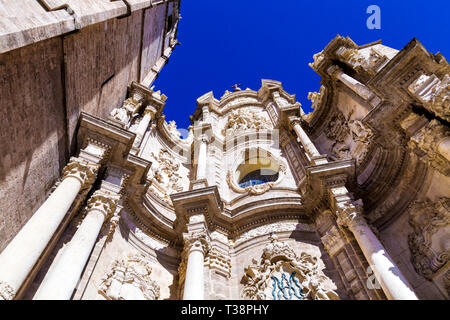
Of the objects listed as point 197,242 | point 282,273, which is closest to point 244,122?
point 197,242

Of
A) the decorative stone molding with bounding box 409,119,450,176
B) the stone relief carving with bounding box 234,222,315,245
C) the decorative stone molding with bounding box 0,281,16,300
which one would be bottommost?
the decorative stone molding with bounding box 0,281,16,300

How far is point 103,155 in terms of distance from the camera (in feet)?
32.4

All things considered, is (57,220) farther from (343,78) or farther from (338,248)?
(343,78)

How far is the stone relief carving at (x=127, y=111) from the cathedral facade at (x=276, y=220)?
0.41ft

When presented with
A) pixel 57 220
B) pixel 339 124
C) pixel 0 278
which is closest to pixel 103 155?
pixel 57 220

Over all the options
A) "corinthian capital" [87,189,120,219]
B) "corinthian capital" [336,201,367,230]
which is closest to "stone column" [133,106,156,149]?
"corinthian capital" [87,189,120,219]

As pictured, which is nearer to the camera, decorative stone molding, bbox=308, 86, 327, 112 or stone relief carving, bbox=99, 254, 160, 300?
stone relief carving, bbox=99, 254, 160, 300

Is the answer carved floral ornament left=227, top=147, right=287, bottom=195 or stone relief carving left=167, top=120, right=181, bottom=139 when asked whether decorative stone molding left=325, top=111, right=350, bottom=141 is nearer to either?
carved floral ornament left=227, top=147, right=287, bottom=195

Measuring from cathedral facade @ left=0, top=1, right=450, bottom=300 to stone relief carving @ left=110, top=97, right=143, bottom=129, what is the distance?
0.12 meters

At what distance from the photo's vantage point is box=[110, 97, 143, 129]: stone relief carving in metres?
13.5

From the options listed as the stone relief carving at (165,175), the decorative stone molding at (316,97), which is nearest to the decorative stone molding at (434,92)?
the decorative stone molding at (316,97)

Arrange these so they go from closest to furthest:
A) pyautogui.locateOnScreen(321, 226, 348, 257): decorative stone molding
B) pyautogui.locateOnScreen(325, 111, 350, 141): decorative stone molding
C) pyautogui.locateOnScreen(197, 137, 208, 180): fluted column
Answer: pyautogui.locateOnScreen(321, 226, 348, 257): decorative stone molding, pyautogui.locateOnScreen(197, 137, 208, 180): fluted column, pyautogui.locateOnScreen(325, 111, 350, 141): decorative stone molding

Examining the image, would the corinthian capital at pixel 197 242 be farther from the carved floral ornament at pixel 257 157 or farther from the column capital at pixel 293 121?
the column capital at pixel 293 121

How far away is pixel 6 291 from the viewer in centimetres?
518
